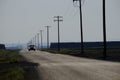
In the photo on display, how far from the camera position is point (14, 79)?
20.4 m

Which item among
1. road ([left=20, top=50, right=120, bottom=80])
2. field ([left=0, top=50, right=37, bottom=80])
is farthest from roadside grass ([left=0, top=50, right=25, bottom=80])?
road ([left=20, top=50, right=120, bottom=80])

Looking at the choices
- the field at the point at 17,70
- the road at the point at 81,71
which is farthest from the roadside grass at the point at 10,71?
the road at the point at 81,71

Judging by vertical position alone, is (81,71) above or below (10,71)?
above

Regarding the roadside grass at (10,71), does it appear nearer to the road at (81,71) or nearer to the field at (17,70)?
the field at (17,70)

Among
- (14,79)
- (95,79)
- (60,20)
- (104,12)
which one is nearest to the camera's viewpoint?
(95,79)

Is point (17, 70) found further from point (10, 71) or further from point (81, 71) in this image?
point (81, 71)

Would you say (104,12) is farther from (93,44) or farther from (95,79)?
(93,44)

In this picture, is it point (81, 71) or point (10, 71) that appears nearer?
point (81, 71)

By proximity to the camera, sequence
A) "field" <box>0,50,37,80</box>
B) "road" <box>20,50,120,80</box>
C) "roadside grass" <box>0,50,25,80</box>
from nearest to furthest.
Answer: "road" <box>20,50,120,80</box> → "roadside grass" <box>0,50,25,80</box> → "field" <box>0,50,37,80</box>

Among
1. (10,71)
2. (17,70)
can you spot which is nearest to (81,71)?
(17,70)

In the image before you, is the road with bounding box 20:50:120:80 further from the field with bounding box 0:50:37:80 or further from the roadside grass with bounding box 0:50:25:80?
the roadside grass with bounding box 0:50:25:80

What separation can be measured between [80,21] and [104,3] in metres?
20.6

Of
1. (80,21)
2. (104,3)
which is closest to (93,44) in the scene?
(80,21)

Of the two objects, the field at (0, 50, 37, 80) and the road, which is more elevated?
the road
